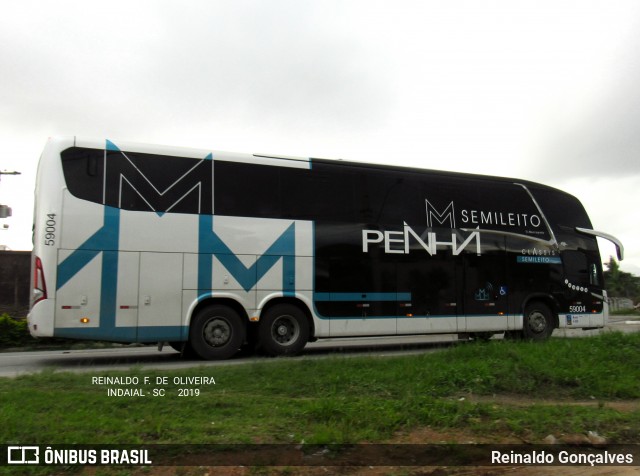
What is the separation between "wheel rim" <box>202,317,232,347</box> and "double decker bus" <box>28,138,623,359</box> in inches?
1.1

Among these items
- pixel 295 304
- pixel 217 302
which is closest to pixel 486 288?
pixel 295 304

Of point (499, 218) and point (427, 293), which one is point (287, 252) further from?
point (499, 218)

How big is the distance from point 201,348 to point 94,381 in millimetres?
2938

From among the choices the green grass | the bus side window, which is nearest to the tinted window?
the green grass

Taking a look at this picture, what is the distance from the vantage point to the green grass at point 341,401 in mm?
4562

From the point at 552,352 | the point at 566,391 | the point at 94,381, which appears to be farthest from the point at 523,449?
the point at 94,381

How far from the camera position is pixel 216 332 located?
31.5 ft

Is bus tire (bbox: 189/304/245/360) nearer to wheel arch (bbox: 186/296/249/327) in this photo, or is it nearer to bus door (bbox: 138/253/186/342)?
wheel arch (bbox: 186/296/249/327)

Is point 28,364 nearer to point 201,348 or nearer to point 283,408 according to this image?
point 201,348

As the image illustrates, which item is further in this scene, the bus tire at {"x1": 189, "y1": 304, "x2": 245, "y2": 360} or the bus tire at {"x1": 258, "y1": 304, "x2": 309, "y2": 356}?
the bus tire at {"x1": 258, "y1": 304, "x2": 309, "y2": 356}

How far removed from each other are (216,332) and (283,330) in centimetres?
129

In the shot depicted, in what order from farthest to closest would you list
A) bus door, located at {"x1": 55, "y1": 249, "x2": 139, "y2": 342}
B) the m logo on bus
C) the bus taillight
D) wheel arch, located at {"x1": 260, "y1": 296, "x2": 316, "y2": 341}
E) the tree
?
the tree
the m logo on bus
wheel arch, located at {"x1": 260, "y1": 296, "x2": 316, "y2": 341}
bus door, located at {"x1": 55, "y1": 249, "x2": 139, "y2": 342}
the bus taillight

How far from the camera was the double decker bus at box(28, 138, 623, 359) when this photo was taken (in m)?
8.84

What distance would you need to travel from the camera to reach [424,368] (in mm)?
6879
